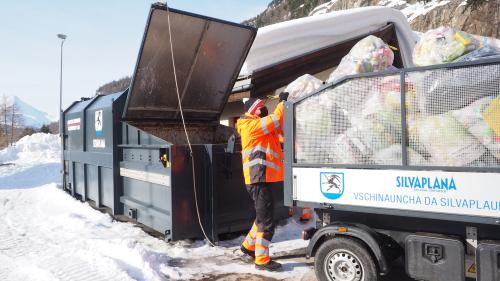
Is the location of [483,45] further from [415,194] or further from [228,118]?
[228,118]

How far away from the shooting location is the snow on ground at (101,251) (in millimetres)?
4016

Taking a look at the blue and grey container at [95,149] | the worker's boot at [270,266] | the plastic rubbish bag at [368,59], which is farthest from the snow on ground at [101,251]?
the plastic rubbish bag at [368,59]

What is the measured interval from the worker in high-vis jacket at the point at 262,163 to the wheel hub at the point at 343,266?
34.7 inches

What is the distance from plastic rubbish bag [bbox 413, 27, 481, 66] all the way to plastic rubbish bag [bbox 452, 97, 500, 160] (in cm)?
62

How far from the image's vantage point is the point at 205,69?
239 inches

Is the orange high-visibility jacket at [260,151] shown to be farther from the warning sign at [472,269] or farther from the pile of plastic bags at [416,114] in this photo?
the warning sign at [472,269]

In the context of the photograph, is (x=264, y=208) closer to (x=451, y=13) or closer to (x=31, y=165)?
(x=31, y=165)

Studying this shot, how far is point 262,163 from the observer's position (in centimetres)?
433

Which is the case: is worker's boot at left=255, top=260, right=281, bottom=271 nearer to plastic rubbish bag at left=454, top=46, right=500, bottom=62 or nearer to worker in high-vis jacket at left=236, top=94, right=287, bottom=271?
worker in high-vis jacket at left=236, top=94, right=287, bottom=271

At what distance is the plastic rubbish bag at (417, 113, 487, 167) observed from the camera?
2.70m

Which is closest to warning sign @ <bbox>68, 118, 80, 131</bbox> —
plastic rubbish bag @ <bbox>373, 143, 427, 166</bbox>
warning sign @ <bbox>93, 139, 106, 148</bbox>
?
warning sign @ <bbox>93, 139, 106, 148</bbox>

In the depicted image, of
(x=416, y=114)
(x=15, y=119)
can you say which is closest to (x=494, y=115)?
(x=416, y=114)

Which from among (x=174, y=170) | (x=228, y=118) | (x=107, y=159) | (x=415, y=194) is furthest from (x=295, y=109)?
(x=228, y=118)

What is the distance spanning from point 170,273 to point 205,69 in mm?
3015
